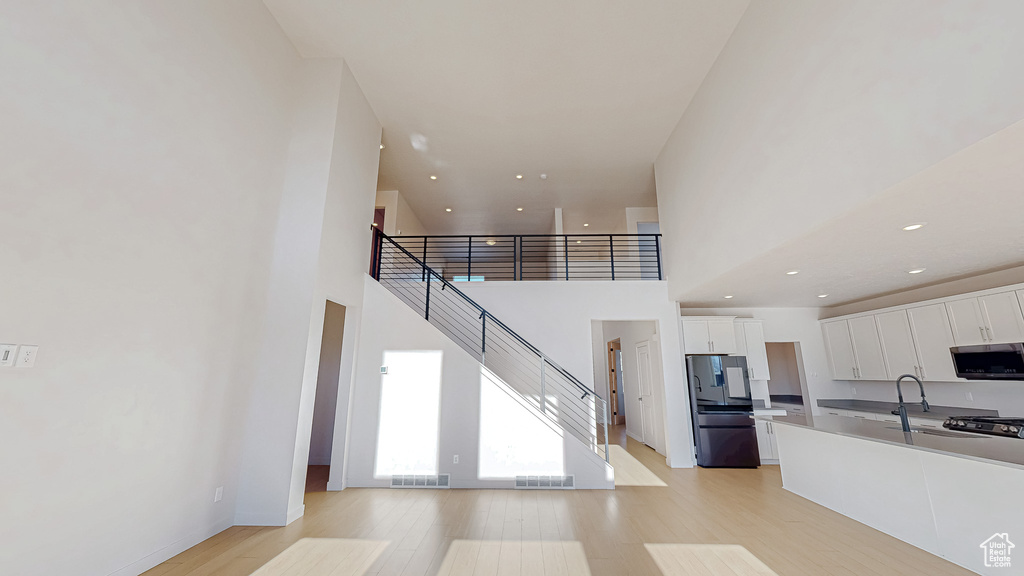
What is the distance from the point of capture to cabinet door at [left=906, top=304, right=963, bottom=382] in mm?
4703

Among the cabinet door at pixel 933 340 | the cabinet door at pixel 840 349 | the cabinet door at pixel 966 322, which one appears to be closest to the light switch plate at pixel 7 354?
the cabinet door at pixel 966 322

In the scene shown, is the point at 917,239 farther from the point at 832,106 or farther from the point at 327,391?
the point at 327,391

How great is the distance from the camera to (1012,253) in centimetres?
357

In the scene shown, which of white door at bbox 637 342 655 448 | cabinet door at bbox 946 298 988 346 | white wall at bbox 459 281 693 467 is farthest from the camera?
white door at bbox 637 342 655 448

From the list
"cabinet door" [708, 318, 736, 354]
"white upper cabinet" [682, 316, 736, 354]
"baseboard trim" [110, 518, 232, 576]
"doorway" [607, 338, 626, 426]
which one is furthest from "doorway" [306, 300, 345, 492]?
"doorway" [607, 338, 626, 426]

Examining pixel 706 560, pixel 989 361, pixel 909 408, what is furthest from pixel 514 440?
pixel 989 361

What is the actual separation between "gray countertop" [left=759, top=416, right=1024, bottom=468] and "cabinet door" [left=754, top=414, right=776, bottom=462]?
2184 millimetres

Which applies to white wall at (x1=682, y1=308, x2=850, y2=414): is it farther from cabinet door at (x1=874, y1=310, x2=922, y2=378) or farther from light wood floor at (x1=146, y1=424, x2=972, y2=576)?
light wood floor at (x1=146, y1=424, x2=972, y2=576)

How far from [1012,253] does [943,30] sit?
3.03 metres

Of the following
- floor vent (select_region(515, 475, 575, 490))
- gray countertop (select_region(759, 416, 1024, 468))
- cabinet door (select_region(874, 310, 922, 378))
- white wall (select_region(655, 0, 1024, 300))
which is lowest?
floor vent (select_region(515, 475, 575, 490))

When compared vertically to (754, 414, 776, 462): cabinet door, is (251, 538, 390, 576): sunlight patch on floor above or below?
below

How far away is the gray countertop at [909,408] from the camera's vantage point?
4574 mm

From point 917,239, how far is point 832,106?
4.99ft

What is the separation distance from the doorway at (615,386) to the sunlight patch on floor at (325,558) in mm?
8082
